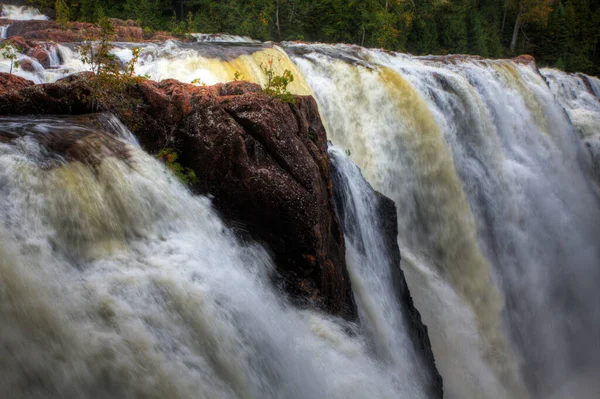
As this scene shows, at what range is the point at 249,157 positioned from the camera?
511 cm

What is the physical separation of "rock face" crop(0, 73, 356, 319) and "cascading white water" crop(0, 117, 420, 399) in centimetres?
29

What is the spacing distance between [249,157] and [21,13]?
76.5ft

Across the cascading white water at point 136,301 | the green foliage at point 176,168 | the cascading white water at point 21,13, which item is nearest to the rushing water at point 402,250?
the cascading white water at point 136,301

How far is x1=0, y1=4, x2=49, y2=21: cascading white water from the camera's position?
2203cm

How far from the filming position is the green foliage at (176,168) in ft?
16.5

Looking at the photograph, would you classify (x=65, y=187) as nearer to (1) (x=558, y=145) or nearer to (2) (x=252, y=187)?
(2) (x=252, y=187)

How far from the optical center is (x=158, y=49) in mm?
9617

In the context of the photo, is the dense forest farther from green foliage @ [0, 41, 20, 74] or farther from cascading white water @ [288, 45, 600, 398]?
cascading white water @ [288, 45, 600, 398]

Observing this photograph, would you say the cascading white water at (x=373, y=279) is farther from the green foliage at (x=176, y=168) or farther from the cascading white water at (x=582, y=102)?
the cascading white water at (x=582, y=102)

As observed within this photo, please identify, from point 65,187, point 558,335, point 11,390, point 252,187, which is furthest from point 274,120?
point 558,335

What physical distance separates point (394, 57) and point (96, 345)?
13.2m

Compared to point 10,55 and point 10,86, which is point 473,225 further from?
point 10,55

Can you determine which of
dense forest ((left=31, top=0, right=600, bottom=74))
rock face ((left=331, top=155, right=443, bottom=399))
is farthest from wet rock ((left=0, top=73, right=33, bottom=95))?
dense forest ((left=31, top=0, right=600, bottom=74))

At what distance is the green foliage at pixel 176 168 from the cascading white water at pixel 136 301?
19 centimetres
